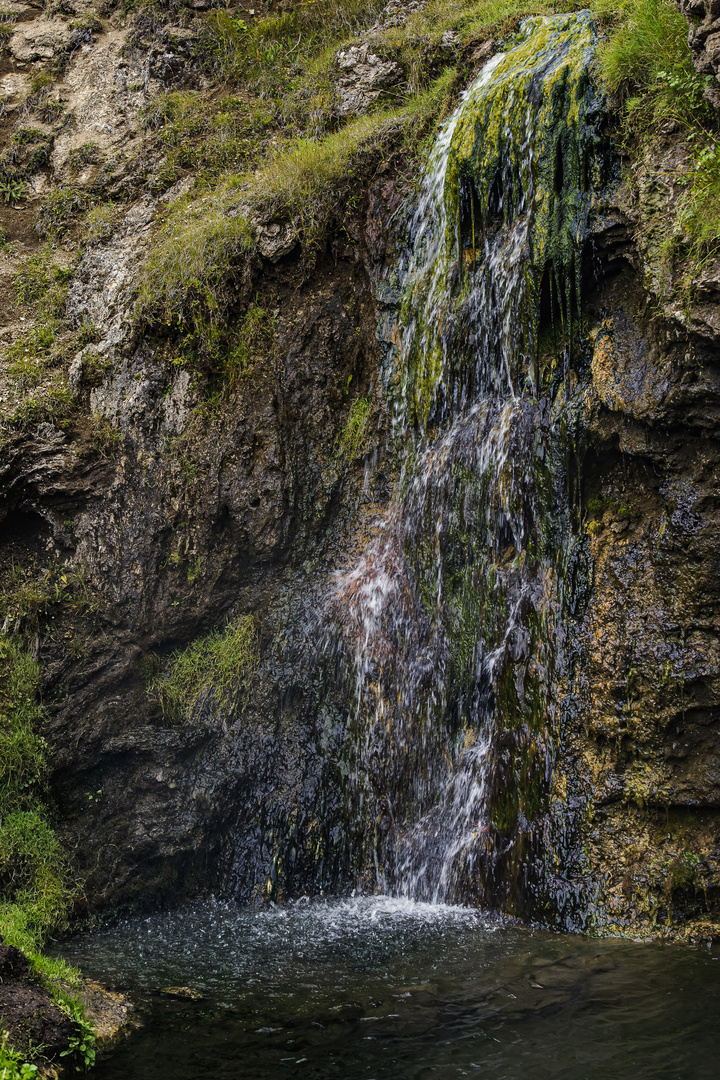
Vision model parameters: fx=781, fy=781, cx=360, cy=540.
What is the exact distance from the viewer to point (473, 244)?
23.2ft

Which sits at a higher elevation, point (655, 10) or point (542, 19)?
point (542, 19)

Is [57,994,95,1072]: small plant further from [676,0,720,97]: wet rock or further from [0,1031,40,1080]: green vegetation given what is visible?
[676,0,720,97]: wet rock

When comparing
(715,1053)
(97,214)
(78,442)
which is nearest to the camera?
(715,1053)

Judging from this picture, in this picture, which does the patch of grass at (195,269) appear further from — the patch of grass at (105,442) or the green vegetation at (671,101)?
the green vegetation at (671,101)

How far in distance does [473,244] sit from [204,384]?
9.76ft

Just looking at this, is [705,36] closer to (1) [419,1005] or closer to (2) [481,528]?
(2) [481,528]

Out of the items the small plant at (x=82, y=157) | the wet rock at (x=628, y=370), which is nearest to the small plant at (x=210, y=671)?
the wet rock at (x=628, y=370)

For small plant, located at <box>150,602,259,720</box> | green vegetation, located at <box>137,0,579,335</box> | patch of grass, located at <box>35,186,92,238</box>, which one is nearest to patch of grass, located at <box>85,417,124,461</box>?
green vegetation, located at <box>137,0,579,335</box>

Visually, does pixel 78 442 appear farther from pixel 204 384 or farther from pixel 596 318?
pixel 596 318

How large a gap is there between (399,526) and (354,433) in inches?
44.9

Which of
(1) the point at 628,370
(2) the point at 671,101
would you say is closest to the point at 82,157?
(2) the point at 671,101

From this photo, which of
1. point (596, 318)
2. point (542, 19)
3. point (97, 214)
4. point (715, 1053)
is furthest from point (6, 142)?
point (715, 1053)

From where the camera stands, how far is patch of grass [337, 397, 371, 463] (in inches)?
306

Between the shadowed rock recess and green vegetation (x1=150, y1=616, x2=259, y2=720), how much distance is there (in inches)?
1.3
